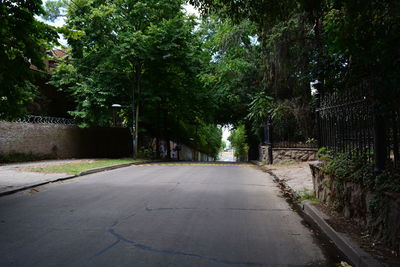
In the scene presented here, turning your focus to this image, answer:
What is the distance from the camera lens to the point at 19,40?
756 centimetres

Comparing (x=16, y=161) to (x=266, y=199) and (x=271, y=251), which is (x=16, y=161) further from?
(x=271, y=251)

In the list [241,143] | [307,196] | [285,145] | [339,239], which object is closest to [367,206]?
[339,239]

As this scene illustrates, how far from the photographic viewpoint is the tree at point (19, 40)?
7238 millimetres

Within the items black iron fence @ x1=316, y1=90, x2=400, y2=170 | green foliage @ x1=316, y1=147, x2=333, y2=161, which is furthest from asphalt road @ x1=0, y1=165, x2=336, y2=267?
black iron fence @ x1=316, y1=90, x2=400, y2=170

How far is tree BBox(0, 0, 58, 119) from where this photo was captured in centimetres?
724

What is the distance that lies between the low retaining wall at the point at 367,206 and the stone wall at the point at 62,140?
60.2 ft

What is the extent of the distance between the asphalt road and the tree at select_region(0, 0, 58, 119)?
302cm

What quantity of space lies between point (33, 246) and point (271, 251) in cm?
316

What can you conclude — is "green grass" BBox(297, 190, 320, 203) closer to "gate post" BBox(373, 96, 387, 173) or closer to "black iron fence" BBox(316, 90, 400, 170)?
"black iron fence" BBox(316, 90, 400, 170)

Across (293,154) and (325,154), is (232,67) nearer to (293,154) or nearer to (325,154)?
(293,154)

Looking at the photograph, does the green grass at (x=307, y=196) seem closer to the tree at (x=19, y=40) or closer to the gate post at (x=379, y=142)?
the gate post at (x=379, y=142)


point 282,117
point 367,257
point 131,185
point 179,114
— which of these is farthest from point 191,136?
point 367,257

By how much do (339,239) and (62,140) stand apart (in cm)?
2223

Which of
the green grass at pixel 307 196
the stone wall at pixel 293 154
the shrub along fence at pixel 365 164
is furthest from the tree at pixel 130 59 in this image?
the shrub along fence at pixel 365 164
